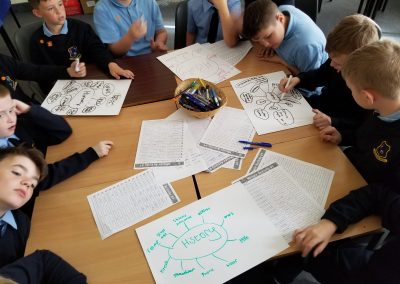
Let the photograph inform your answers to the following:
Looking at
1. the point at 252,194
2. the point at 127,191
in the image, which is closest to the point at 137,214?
the point at 127,191

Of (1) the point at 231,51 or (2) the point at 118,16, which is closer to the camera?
(1) the point at 231,51

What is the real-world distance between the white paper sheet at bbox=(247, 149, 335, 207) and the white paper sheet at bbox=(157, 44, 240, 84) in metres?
0.53

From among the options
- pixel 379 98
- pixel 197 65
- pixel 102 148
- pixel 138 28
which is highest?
pixel 379 98

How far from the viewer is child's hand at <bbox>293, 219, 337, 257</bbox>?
34.4 inches

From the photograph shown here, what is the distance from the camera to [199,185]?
41.6 inches

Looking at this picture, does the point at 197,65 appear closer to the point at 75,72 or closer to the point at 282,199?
the point at 75,72

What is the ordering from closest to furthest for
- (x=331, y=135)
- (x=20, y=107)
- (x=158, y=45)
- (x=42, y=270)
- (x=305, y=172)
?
(x=42, y=270), (x=305, y=172), (x=331, y=135), (x=20, y=107), (x=158, y=45)

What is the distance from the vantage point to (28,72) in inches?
63.7

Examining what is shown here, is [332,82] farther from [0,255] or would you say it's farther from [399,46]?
[0,255]

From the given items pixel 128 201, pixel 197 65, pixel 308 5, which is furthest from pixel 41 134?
pixel 308 5

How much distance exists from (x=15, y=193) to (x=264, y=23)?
1249mm

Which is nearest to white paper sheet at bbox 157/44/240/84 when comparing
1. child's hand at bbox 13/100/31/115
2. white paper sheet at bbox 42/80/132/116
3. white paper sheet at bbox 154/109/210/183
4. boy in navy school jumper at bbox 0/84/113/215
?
white paper sheet at bbox 42/80/132/116

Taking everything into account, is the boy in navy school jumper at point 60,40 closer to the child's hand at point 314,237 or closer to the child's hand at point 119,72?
the child's hand at point 119,72

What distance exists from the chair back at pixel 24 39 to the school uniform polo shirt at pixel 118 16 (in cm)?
34
